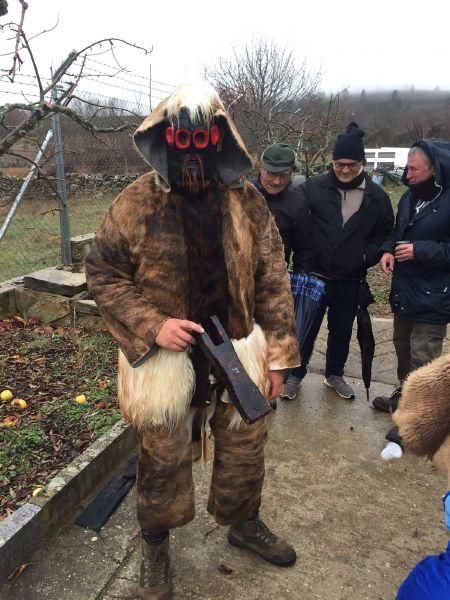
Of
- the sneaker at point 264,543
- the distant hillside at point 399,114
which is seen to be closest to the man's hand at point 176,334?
the sneaker at point 264,543

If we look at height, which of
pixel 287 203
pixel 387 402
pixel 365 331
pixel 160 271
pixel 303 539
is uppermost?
pixel 287 203

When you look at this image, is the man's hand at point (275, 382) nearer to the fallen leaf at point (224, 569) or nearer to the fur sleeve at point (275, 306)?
the fur sleeve at point (275, 306)

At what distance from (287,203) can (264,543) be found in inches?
85.2

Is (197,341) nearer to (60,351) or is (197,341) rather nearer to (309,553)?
(309,553)

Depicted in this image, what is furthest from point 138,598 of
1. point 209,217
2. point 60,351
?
point 60,351

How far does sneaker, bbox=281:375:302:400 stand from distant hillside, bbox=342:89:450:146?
27.7 m

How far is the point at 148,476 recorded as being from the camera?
2.04 metres

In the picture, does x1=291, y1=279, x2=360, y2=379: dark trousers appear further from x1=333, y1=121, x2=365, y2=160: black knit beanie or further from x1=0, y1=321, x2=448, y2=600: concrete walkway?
x1=333, y1=121, x2=365, y2=160: black knit beanie

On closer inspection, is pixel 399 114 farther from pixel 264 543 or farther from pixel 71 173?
pixel 264 543

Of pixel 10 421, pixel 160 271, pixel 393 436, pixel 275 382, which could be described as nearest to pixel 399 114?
pixel 393 436

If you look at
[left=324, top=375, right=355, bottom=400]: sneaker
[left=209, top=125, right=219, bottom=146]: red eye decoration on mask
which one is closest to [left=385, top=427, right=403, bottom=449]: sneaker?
[left=324, top=375, right=355, bottom=400]: sneaker

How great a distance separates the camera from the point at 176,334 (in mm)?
1834

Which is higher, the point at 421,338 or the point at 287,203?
the point at 287,203

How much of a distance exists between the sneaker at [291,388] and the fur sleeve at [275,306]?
170cm
